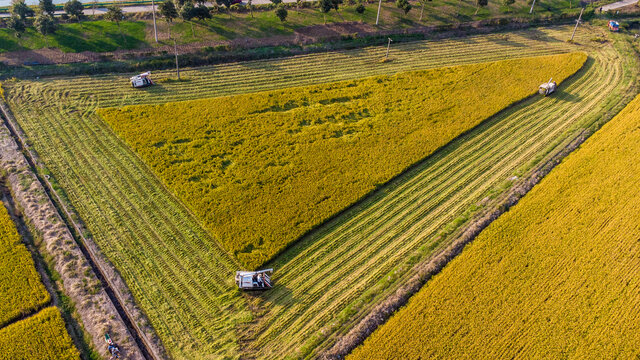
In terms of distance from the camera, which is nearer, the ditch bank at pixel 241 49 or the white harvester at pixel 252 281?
the white harvester at pixel 252 281

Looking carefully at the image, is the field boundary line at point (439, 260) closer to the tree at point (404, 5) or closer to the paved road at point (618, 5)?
the tree at point (404, 5)

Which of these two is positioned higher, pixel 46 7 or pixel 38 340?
pixel 46 7

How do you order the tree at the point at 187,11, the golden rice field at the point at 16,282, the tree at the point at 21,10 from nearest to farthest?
the golden rice field at the point at 16,282, the tree at the point at 21,10, the tree at the point at 187,11

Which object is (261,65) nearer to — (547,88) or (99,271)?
(99,271)

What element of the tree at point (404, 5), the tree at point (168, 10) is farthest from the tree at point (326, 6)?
the tree at point (168, 10)

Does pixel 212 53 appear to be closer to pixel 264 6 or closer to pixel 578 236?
pixel 264 6

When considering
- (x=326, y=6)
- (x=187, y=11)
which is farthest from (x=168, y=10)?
(x=326, y=6)
